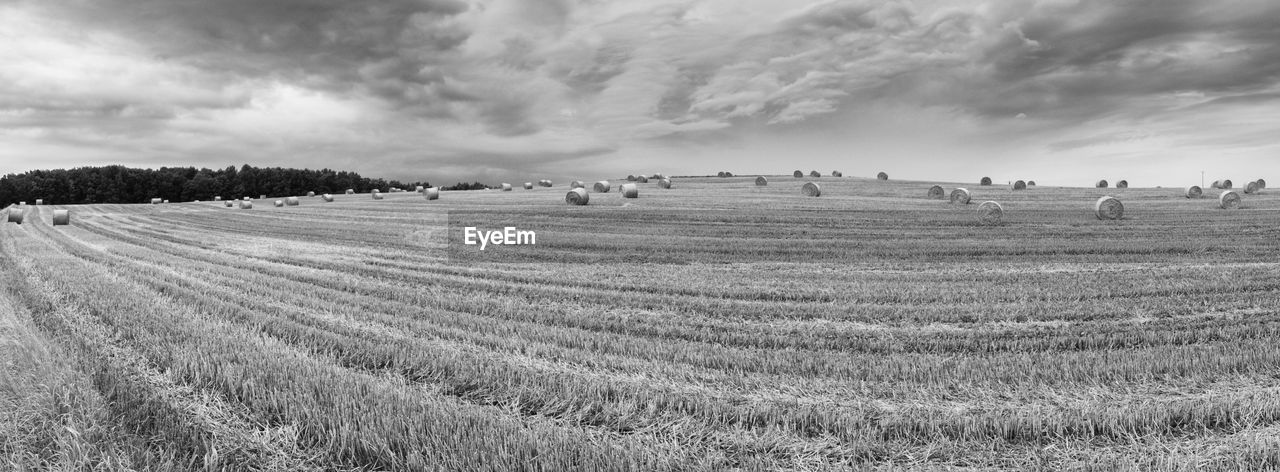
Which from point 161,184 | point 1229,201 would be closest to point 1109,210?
point 1229,201

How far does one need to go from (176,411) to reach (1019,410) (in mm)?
6253

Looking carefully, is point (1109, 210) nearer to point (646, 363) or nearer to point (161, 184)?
point (646, 363)

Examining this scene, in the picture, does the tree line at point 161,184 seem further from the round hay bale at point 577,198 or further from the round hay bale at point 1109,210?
the round hay bale at point 1109,210

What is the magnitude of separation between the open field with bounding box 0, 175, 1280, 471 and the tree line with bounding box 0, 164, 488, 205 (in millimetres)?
67343

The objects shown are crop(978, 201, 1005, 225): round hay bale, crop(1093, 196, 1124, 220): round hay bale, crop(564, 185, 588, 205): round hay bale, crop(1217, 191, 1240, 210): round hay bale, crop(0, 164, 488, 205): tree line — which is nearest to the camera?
crop(978, 201, 1005, 225): round hay bale

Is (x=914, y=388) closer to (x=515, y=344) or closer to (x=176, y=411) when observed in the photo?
(x=515, y=344)

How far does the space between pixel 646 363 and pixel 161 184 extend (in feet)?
365

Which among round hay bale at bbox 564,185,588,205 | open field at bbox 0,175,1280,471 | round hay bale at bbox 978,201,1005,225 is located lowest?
open field at bbox 0,175,1280,471

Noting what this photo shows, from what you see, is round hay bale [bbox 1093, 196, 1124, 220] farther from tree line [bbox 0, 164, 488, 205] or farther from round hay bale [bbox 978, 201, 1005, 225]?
tree line [bbox 0, 164, 488, 205]

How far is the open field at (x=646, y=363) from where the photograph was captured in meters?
3.97

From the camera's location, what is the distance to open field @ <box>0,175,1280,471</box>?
13.0ft

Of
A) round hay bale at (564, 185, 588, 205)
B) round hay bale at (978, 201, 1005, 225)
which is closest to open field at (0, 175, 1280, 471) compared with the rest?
round hay bale at (978, 201, 1005, 225)

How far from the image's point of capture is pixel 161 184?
91.2m

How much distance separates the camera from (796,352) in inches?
251
